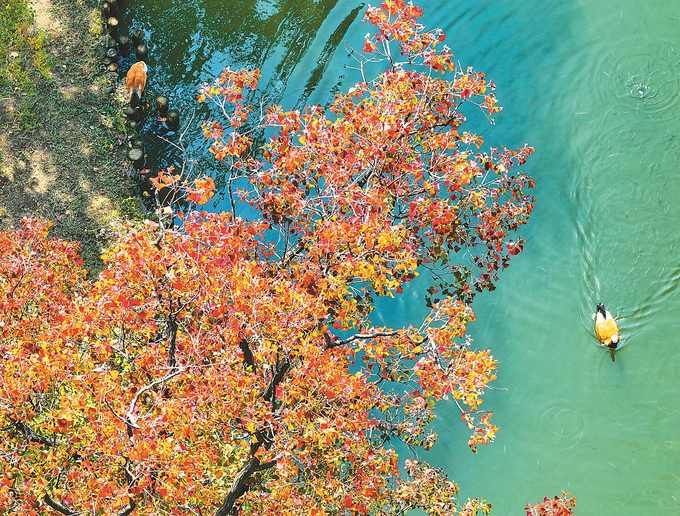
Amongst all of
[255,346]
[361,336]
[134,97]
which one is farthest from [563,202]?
[134,97]

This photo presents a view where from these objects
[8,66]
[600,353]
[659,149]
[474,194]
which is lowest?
[8,66]

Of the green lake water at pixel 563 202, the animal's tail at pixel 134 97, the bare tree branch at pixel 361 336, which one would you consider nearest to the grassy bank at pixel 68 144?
the animal's tail at pixel 134 97

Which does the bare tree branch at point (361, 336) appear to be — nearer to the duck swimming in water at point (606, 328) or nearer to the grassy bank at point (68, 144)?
the duck swimming in water at point (606, 328)

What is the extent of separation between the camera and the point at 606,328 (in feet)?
35.1

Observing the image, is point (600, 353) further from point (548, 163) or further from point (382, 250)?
point (382, 250)

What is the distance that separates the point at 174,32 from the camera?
13359 mm

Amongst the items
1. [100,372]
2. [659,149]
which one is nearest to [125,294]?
[100,372]

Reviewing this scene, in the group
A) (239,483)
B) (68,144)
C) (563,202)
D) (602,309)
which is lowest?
(68,144)

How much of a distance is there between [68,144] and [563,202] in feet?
33.4

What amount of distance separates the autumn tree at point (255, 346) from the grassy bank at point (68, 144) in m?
2.65

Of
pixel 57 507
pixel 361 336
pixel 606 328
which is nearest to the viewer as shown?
pixel 57 507

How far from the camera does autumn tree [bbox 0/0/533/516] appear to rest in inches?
240

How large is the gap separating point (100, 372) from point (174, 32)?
10225mm

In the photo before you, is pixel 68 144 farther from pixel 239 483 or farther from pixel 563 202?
pixel 563 202
